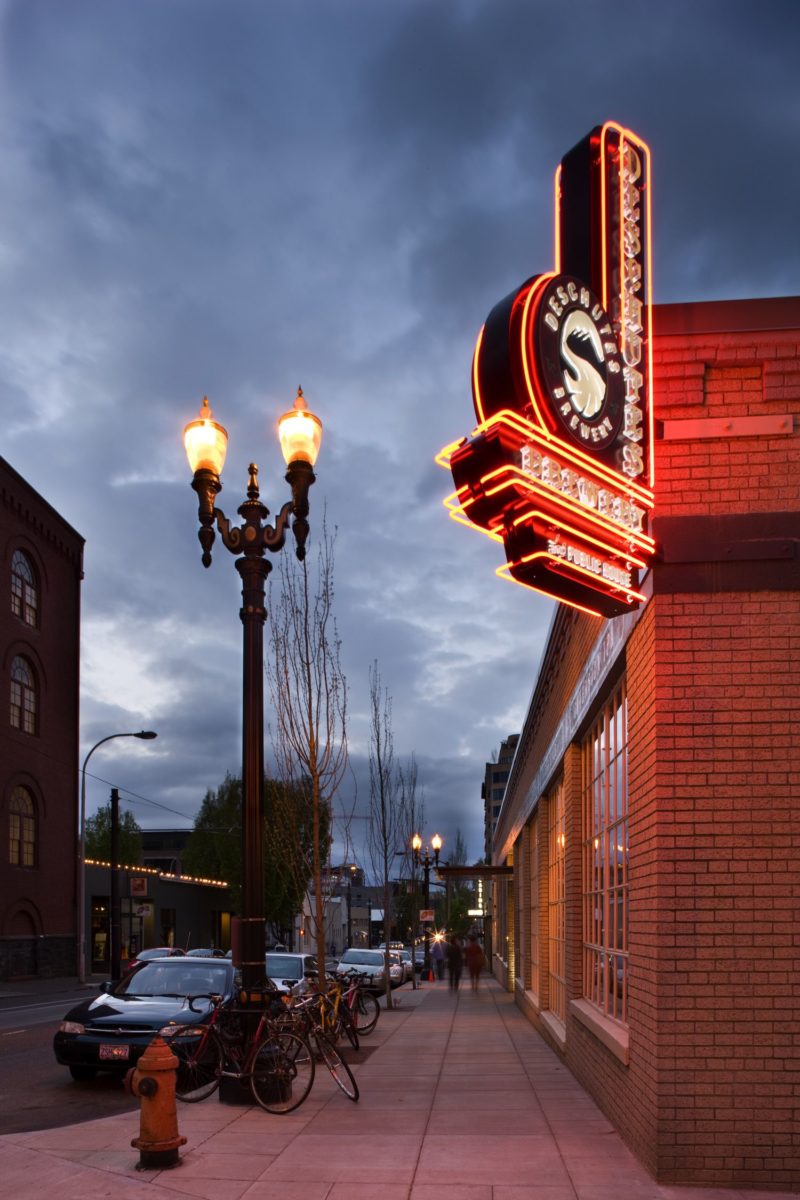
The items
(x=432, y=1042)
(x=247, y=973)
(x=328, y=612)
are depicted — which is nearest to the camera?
(x=247, y=973)

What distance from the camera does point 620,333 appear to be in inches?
320

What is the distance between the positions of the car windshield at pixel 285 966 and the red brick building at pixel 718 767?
12.2 m

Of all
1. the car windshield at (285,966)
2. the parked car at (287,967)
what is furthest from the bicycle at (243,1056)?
the car windshield at (285,966)

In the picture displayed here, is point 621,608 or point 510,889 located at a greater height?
point 621,608

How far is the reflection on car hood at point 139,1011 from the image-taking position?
40.9 ft

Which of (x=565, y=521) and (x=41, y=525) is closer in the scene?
(x=565, y=521)

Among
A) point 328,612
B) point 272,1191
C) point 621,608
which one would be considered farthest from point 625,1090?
point 328,612

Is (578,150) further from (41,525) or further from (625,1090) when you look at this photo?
(41,525)

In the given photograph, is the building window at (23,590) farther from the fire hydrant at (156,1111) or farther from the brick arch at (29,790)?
the fire hydrant at (156,1111)

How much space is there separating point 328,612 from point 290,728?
81.7 inches

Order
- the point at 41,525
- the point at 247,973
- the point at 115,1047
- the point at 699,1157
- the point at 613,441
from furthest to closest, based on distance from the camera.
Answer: the point at 41,525
the point at 115,1047
the point at 247,973
the point at 613,441
the point at 699,1157

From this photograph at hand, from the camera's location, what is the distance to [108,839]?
7875cm

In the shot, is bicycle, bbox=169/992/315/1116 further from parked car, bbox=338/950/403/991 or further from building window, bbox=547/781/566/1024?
parked car, bbox=338/950/403/991

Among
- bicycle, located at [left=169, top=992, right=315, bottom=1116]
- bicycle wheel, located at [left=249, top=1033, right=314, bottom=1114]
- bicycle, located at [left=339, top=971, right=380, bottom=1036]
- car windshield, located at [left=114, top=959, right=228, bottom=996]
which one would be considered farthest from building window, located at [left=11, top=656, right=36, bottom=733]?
bicycle wheel, located at [left=249, top=1033, right=314, bottom=1114]
